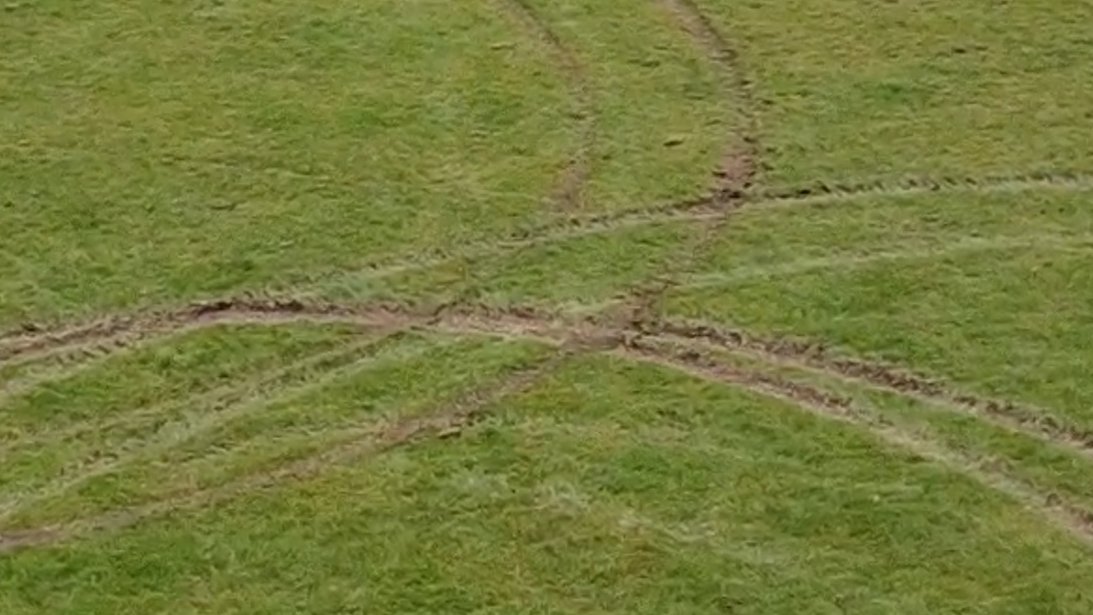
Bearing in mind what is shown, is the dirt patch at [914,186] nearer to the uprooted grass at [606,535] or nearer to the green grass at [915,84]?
the green grass at [915,84]

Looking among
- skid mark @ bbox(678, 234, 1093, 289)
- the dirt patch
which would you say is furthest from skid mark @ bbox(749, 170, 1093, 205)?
skid mark @ bbox(678, 234, 1093, 289)

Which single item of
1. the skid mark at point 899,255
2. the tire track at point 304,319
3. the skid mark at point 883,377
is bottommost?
the skid mark at point 883,377

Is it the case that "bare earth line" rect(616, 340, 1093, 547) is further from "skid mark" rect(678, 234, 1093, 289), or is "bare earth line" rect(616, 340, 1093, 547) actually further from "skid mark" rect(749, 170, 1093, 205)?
"skid mark" rect(749, 170, 1093, 205)

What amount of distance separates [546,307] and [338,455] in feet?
1.26

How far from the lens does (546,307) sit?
2811mm

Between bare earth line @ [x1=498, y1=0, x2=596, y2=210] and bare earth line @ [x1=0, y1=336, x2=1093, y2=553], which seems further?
bare earth line @ [x1=498, y1=0, x2=596, y2=210]

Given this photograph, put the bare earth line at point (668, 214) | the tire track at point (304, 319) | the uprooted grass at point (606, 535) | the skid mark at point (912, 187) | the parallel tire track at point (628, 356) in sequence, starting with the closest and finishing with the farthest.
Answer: the uprooted grass at point (606, 535)
the parallel tire track at point (628, 356)
the tire track at point (304, 319)
the bare earth line at point (668, 214)
the skid mark at point (912, 187)

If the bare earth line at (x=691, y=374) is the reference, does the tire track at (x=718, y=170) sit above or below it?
above

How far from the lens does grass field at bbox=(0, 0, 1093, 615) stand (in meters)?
2.47

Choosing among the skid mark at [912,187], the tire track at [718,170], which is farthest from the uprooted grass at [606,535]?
the skid mark at [912,187]

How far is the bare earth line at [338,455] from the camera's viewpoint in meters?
2.51

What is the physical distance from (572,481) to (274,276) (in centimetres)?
57

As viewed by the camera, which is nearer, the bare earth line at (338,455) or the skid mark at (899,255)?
the bare earth line at (338,455)

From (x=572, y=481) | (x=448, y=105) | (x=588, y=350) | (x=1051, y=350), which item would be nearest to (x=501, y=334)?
(x=588, y=350)
